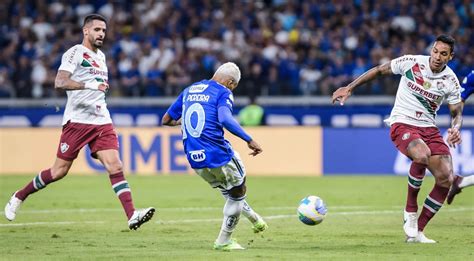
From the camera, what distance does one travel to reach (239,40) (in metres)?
28.5

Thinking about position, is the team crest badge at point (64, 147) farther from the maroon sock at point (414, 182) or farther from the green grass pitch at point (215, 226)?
the maroon sock at point (414, 182)

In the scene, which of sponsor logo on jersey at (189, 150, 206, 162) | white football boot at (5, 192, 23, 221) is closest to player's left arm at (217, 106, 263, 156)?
sponsor logo on jersey at (189, 150, 206, 162)

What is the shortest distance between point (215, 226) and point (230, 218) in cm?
284

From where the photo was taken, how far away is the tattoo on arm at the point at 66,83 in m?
11.9

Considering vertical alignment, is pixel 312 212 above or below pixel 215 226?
above

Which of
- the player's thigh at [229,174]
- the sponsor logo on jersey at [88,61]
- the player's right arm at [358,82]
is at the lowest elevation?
the player's thigh at [229,174]

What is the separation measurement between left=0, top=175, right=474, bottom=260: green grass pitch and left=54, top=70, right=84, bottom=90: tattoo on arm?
70.5 inches

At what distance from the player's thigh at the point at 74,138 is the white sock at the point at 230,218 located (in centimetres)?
243

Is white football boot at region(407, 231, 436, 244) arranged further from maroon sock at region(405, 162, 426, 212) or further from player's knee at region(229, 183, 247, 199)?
player's knee at region(229, 183, 247, 199)

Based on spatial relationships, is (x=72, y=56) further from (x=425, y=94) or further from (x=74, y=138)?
(x=425, y=94)

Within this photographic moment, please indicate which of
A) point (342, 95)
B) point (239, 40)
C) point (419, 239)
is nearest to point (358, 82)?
point (342, 95)

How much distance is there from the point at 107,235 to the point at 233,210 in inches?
90.9

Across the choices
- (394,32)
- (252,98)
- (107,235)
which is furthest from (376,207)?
(394,32)

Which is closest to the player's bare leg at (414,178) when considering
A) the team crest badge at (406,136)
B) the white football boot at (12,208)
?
the team crest badge at (406,136)
